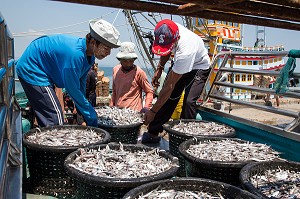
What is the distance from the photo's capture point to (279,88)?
3.63 meters

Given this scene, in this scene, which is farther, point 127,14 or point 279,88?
point 127,14

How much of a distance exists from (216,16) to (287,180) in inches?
64.0

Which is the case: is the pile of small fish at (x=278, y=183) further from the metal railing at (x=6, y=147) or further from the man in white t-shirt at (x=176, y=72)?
the man in white t-shirt at (x=176, y=72)

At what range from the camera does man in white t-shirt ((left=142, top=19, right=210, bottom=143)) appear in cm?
423

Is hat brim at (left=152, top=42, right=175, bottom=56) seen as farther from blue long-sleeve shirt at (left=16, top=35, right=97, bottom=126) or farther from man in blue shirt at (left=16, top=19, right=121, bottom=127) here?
blue long-sleeve shirt at (left=16, top=35, right=97, bottom=126)

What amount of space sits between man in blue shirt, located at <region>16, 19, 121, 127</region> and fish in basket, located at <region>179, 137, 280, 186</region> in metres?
1.47

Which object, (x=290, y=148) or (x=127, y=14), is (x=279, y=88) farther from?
(x=127, y=14)

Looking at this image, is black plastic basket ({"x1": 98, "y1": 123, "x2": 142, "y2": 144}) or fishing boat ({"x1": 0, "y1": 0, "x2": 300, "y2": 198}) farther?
black plastic basket ({"x1": 98, "y1": 123, "x2": 142, "y2": 144})

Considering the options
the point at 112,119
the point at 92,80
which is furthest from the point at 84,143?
the point at 92,80

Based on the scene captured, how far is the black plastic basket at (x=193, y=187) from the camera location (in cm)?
221

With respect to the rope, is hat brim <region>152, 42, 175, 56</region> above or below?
above

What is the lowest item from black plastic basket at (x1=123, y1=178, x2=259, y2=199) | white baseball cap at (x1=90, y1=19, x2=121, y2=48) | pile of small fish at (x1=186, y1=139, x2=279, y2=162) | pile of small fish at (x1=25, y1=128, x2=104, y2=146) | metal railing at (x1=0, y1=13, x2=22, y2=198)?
pile of small fish at (x1=25, y1=128, x2=104, y2=146)

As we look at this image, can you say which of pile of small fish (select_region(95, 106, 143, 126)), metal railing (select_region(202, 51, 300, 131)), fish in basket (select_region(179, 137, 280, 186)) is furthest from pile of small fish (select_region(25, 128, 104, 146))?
metal railing (select_region(202, 51, 300, 131))

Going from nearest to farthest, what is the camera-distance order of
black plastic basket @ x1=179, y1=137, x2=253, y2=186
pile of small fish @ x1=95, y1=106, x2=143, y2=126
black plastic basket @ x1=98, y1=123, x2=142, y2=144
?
black plastic basket @ x1=179, y1=137, x2=253, y2=186 → black plastic basket @ x1=98, y1=123, x2=142, y2=144 → pile of small fish @ x1=95, y1=106, x2=143, y2=126
